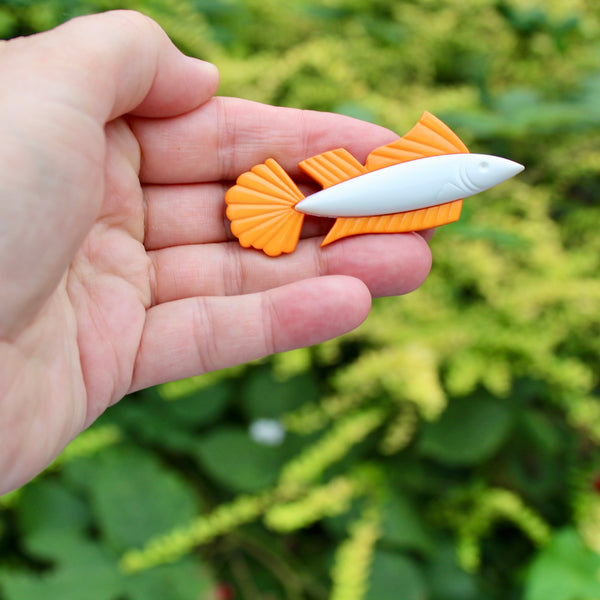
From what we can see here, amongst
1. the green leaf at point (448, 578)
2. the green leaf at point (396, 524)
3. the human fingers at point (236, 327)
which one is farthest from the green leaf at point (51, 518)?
the green leaf at point (448, 578)

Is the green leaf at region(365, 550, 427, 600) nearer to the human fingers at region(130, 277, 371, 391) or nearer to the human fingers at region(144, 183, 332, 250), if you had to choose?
the human fingers at region(130, 277, 371, 391)

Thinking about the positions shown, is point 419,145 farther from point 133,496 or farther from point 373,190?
point 133,496

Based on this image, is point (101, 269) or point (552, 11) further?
point (552, 11)

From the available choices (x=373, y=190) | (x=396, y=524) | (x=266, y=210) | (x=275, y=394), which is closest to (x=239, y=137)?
(x=266, y=210)

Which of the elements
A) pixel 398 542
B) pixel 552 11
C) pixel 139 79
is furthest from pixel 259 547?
pixel 552 11

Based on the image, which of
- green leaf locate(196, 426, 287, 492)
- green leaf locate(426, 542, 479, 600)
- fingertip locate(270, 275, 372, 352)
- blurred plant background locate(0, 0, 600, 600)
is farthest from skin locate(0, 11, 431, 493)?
green leaf locate(426, 542, 479, 600)

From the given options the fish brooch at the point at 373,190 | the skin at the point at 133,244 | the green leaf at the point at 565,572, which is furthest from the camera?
the green leaf at the point at 565,572

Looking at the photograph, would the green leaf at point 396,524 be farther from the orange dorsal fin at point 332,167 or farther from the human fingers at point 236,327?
the orange dorsal fin at point 332,167

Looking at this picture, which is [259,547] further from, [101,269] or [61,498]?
[101,269]
